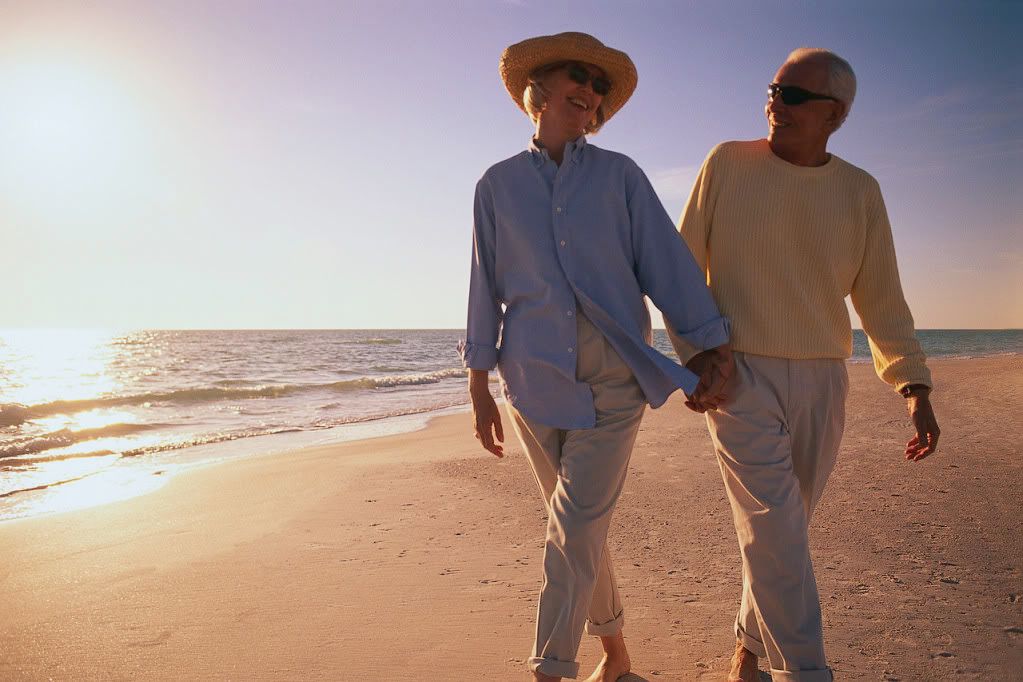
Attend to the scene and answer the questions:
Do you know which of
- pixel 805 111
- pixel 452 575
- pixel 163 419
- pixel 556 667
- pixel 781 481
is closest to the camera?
pixel 556 667

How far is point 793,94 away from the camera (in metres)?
2.30

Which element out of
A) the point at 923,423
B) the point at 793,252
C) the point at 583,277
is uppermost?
the point at 793,252

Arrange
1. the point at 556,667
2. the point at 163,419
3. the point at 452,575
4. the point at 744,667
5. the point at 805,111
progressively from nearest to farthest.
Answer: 1. the point at 556,667
2. the point at 805,111
3. the point at 744,667
4. the point at 452,575
5. the point at 163,419

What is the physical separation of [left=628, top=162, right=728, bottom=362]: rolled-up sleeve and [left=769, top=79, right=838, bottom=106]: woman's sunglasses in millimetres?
430

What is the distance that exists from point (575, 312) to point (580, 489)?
52 cm

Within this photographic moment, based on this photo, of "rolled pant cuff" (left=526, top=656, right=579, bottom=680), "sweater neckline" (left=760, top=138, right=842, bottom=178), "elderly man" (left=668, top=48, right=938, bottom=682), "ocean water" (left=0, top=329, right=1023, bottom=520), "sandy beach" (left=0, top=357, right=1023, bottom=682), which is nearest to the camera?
"rolled pant cuff" (left=526, top=656, right=579, bottom=680)

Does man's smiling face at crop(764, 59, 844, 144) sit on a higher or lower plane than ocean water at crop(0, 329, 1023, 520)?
higher

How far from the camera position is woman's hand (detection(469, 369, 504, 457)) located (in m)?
A: 2.40

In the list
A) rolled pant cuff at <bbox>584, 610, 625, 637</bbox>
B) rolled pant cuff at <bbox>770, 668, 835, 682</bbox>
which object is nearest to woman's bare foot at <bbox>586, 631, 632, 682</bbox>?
rolled pant cuff at <bbox>584, 610, 625, 637</bbox>

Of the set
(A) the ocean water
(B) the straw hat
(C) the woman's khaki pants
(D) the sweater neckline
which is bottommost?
(A) the ocean water

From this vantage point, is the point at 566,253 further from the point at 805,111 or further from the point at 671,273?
the point at 805,111

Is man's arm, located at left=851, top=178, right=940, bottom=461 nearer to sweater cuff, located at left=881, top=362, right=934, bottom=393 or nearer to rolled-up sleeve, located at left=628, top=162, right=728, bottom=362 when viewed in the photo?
sweater cuff, located at left=881, top=362, right=934, bottom=393

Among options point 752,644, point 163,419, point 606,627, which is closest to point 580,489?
point 606,627

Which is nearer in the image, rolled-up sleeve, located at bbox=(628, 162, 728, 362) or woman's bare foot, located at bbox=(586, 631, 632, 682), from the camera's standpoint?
rolled-up sleeve, located at bbox=(628, 162, 728, 362)
